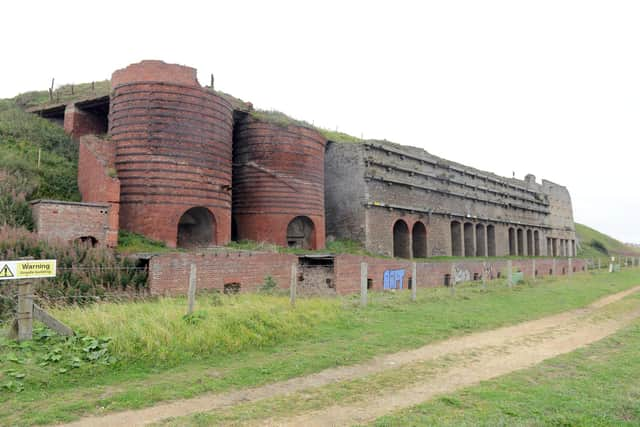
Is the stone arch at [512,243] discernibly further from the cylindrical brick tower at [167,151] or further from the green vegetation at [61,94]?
the green vegetation at [61,94]

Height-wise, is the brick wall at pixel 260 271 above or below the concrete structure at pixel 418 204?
below

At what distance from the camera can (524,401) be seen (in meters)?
5.46

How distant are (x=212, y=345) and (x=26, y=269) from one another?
3.07 metres

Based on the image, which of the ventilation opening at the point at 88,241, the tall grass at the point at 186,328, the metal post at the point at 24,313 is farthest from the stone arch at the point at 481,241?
the metal post at the point at 24,313

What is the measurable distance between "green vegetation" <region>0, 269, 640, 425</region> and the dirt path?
279mm

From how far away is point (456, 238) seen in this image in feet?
109

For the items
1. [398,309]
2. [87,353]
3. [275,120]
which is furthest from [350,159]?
[87,353]

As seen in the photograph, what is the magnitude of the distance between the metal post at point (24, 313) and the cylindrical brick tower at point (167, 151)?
377 inches

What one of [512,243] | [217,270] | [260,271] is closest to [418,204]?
[260,271]

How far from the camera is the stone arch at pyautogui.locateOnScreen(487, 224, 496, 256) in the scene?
37312 mm

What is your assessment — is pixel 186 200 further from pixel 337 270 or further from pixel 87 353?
pixel 87 353

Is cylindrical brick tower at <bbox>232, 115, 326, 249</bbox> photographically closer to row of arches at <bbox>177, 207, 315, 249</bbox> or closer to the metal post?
row of arches at <bbox>177, 207, 315, 249</bbox>

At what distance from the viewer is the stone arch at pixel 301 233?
22.6 meters

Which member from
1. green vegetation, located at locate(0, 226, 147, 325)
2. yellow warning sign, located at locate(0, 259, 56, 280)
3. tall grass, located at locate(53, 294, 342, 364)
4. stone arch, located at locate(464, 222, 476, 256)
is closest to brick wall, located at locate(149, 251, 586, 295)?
green vegetation, located at locate(0, 226, 147, 325)
